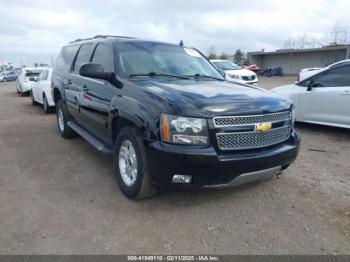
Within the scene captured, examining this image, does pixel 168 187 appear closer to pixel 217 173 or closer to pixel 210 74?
pixel 217 173

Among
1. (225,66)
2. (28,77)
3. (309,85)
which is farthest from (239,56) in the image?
(309,85)

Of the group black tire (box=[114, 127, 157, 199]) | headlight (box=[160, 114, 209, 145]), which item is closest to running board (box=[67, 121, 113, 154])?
black tire (box=[114, 127, 157, 199])

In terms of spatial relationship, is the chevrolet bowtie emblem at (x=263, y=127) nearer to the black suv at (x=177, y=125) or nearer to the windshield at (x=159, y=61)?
the black suv at (x=177, y=125)

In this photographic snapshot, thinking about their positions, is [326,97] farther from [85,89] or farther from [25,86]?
[25,86]

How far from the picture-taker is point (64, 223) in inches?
124

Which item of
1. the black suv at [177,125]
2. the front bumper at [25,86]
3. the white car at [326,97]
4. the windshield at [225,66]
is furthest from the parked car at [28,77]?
the white car at [326,97]

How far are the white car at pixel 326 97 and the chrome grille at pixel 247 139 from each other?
3.58m

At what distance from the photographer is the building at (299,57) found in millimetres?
42375

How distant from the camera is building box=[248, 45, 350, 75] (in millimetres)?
42375

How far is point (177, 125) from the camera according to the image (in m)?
2.96

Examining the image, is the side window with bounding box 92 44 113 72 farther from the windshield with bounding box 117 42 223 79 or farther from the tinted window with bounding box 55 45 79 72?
the tinted window with bounding box 55 45 79 72

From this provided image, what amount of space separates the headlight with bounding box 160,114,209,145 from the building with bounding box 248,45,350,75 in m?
43.5

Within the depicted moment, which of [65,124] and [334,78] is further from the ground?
[334,78]

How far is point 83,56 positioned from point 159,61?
1684 millimetres
